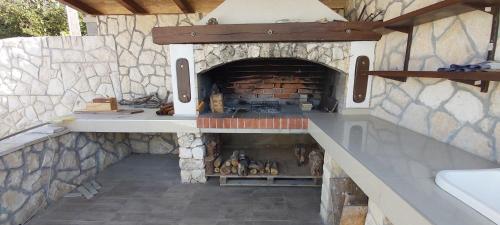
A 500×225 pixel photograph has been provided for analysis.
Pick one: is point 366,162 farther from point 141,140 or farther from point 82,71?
point 82,71

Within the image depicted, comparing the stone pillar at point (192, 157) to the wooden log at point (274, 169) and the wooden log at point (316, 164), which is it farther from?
the wooden log at point (316, 164)

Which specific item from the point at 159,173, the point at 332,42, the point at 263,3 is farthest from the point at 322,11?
the point at 159,173

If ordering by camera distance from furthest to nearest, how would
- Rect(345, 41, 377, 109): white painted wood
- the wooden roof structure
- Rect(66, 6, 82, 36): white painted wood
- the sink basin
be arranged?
1. Rect(66, 6, 82, 36): white painted wood
2. the wooden roof structure
3. Rect(345, 41, 377, 109): white painted wood
4. the sink basin

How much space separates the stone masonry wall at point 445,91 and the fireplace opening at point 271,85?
1055 mm

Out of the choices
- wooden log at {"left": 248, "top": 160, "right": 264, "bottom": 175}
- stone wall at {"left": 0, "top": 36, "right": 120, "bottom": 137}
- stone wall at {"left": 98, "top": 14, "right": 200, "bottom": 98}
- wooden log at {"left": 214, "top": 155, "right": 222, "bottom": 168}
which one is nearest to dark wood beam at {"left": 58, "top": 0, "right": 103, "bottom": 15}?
stone wall at {"left": 98, "top": 14, "right": 200, "bottom": 98}

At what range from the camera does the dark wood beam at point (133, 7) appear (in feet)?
11.6

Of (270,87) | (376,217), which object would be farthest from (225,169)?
(376,217)

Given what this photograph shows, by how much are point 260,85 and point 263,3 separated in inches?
53.7

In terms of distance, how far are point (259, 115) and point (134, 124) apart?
165cm

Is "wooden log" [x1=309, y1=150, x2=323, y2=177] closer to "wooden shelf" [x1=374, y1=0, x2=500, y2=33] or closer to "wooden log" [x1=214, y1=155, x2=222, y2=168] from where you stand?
"wooden log" [x1=214, y1=155, x2=222, y2=168]

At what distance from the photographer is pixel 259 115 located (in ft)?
10.4

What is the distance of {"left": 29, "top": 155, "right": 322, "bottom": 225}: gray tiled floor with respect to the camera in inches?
103

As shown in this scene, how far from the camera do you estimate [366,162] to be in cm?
155

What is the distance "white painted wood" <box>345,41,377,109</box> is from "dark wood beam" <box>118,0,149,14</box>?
321 cm
